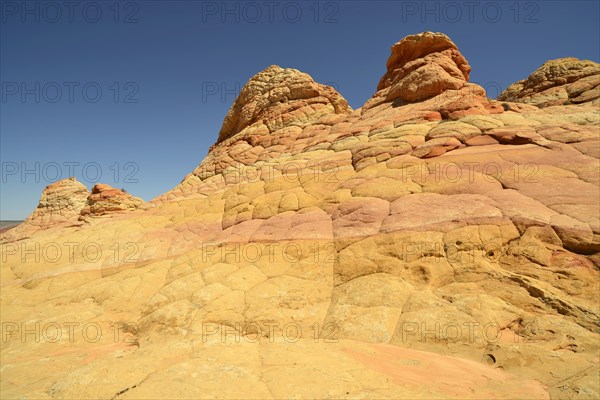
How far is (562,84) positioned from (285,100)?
71.1 feet

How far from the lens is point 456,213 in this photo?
30.3ft

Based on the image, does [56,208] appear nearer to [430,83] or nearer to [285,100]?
[285,100]

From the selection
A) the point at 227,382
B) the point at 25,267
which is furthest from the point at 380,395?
the point at 25,267

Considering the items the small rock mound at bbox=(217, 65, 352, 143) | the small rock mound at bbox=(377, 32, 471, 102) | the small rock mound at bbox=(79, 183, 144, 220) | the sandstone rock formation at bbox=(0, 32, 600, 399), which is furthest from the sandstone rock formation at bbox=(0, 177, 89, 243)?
the small rock mound at bbox=(377, 32, 471, 102)

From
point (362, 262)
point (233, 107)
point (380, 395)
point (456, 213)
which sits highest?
point (233, 107)

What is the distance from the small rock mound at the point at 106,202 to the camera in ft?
104

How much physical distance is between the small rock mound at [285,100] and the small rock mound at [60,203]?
24.1m

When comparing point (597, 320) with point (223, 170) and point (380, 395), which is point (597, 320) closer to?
point (380, 395)

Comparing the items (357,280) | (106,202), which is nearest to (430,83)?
(357,280)

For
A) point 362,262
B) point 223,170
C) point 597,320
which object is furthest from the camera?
point 223,170

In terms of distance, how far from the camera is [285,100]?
82.8ft

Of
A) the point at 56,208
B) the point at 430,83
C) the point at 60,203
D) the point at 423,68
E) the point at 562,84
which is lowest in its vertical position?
the point at 56,208

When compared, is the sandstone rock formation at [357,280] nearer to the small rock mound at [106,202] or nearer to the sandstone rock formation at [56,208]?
the small rock mound at [106,202]

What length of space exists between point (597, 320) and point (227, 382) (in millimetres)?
7206
